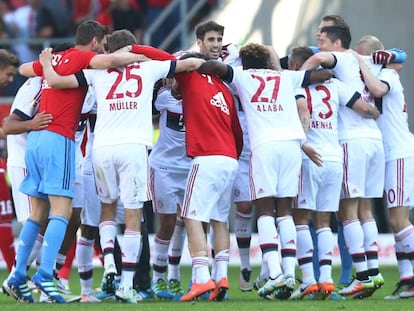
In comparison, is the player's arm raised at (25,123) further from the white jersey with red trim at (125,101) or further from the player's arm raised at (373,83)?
the player's arm raised at (373,83)

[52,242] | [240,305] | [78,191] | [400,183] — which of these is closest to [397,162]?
[400,183]

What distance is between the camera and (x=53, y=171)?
11.7 m

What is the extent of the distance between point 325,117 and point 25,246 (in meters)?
3.15

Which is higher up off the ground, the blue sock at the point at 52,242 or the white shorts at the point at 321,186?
the white shorts at the point at 321,186

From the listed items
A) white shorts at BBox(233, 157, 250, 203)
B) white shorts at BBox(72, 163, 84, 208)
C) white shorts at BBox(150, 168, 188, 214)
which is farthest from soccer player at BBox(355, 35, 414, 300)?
white shorts at BBox(72, 163, 84, 208)

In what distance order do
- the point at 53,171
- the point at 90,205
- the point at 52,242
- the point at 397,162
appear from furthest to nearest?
the point at 397,162, the point at 90,205, the point at 53,171, the point at 52,242

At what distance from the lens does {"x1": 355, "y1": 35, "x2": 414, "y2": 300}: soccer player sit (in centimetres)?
1282

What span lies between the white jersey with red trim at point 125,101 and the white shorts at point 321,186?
169 cm

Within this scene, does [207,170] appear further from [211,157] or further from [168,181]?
[168,181]

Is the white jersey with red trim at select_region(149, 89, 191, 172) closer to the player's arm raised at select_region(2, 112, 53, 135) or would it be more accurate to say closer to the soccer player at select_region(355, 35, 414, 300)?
the player's arm raised at select_region(2, 112, 53, 135)

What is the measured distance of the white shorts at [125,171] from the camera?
38.1 feet

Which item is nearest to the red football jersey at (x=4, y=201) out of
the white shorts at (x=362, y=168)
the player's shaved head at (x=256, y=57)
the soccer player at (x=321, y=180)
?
the player's shaved head at (x=256, y=57)

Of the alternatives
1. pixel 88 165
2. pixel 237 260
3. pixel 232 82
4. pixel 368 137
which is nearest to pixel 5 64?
pixel 88 165

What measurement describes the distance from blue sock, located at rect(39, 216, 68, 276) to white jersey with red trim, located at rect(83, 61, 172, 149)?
2.51ft
